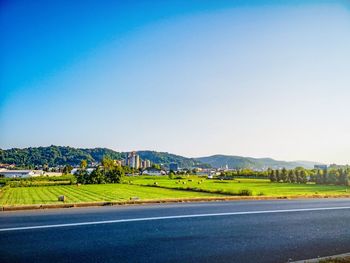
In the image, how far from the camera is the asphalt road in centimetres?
583

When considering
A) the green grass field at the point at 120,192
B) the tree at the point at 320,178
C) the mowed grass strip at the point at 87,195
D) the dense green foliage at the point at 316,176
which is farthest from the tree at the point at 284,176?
the mowed grass strip at the point at 87,195

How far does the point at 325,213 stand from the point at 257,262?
752 centimetres

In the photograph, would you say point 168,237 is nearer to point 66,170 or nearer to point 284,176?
point 284,176

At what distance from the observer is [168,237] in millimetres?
7289

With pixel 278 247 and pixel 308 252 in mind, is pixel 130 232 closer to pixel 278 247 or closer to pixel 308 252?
pixel 278 247

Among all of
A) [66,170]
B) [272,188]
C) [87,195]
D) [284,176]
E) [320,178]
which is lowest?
[272,188]

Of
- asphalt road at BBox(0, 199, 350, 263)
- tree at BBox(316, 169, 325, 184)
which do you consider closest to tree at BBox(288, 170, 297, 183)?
tree at BBox(316, 169, 325, 184)

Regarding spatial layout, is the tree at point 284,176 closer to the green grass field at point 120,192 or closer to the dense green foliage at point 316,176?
the dense green foliage at point 316,176

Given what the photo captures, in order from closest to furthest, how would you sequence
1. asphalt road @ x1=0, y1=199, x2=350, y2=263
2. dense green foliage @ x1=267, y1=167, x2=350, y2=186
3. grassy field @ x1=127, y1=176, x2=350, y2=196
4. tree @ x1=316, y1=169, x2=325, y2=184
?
asphalt road @ x1=0, y1=199, x2=350, y2=263
grassy field @ x1=127, y1=176, x2=350, y2=196
dense green foliage @ x1=267, y1=167, x2=350, y2=186
tree @ x1=316, y1=169, x2=325, y2=184

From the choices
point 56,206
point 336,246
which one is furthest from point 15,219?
point 336,246

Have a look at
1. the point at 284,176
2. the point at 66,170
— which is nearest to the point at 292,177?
the point at 284,176

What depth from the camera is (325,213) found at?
38.9 ft

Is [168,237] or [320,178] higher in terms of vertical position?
[168,237]

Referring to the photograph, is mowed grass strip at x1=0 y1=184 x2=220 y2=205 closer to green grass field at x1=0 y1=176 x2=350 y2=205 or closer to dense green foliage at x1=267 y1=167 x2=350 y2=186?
green grass field at x1=0 y1=176 x2=350 y2=205
